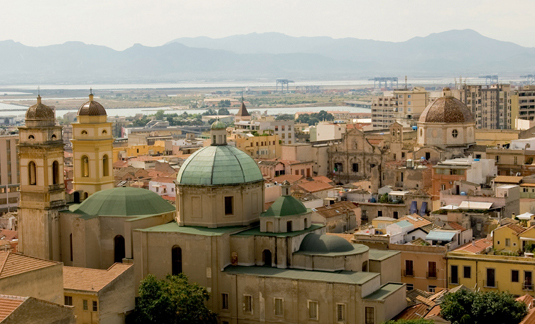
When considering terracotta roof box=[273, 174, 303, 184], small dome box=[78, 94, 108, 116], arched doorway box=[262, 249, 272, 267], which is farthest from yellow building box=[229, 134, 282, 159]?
arched doorway box=[262, 249, 272, 267]

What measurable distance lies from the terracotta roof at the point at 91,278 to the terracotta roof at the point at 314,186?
26.0 m

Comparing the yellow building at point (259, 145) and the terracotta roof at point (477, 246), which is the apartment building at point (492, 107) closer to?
the yellow building at point (259, 145)

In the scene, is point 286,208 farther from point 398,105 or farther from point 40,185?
point 398,105

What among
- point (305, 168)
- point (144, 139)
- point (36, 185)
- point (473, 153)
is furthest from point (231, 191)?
point (144, 139)

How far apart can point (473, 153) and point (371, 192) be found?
9488 mm

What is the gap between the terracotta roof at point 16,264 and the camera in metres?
28.8

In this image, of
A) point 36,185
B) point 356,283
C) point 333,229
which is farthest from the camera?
point 333,229

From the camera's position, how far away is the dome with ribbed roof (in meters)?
33.8

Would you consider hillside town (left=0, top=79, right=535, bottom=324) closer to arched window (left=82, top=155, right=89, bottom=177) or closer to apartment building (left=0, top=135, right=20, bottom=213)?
arched window (left=82, top=155, right=89, bottom=177)

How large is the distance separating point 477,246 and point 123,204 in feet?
50.7

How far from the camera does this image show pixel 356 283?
31172mm

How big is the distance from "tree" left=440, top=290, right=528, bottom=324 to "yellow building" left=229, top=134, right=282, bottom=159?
5046 centimetres

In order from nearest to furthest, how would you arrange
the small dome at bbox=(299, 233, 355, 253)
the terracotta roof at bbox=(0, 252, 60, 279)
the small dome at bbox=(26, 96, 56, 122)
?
the terracotta roof at bbox=(0, 252, 60, 279) → the small dome at bbox=(299, 233, 355, 253) → the small dome at bbox=(26, 96, 56, 122)

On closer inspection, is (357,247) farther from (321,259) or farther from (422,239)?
(422,239)
